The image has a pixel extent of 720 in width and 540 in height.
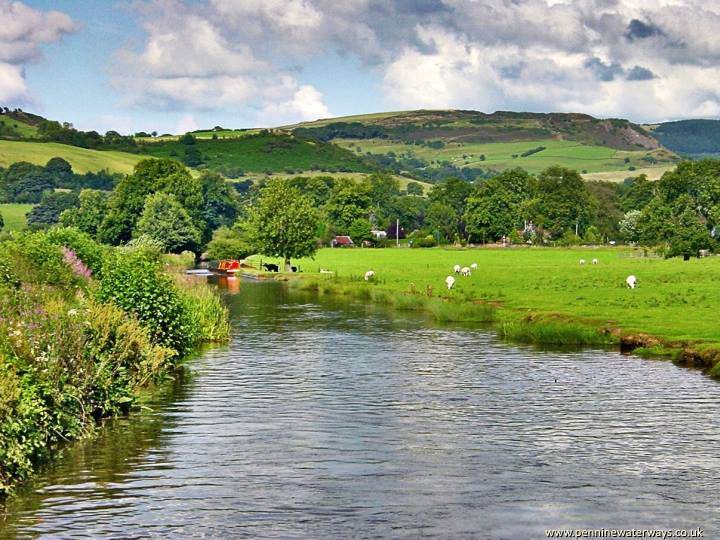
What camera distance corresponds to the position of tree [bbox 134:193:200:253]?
482 feet

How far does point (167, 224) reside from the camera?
483ft

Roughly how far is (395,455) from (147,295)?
16.9 meters

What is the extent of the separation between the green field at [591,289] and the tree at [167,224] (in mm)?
23369

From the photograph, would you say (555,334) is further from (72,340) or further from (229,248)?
(229,248)

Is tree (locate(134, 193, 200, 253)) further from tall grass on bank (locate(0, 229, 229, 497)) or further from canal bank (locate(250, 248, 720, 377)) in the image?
tall grass on bank (locate(0, 229, 229, 497))

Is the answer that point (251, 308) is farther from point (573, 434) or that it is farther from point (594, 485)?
point (594, 485)

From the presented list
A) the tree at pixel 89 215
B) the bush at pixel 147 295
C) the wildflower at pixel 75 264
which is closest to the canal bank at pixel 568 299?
the bush at pixel 147 295

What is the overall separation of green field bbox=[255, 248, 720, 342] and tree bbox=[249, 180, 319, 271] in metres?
3.31

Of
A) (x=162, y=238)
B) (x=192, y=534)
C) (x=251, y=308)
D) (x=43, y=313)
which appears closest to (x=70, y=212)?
(x=162, y=238)

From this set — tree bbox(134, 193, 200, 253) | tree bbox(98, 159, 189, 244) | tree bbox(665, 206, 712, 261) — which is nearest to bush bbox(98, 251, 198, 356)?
tree bbox(134, 193, 200, 253)

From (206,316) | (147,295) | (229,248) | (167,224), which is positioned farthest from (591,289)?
(229,248)

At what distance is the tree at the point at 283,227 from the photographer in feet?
411

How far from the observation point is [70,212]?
17862cm

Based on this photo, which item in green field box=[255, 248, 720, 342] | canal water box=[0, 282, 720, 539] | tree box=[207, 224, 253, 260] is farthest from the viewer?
tree box=[207, 224, 253, 260]
